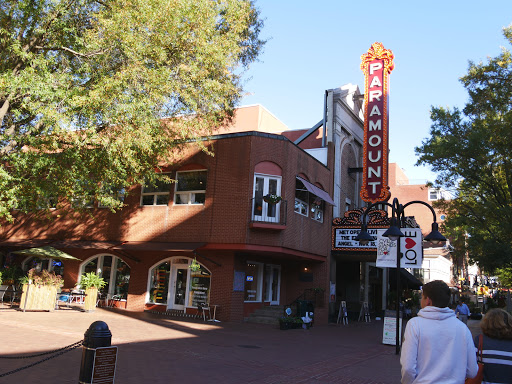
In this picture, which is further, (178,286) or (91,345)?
(178,286)

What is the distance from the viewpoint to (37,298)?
54.4 ft

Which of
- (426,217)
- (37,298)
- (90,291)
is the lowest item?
(37,298)

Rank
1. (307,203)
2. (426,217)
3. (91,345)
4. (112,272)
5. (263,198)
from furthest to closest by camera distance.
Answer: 1. (426,217)
2. (307,203)
3. (112,272)
4. (263,198)
5. (91,345)

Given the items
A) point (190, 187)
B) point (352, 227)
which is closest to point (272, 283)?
point (352, 227)

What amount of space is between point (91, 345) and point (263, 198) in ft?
45.4

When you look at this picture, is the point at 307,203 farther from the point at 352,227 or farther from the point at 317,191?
the point at 352,227

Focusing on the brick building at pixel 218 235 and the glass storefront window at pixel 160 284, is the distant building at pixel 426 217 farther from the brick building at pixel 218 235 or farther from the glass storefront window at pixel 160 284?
the glass storefront window at pixel 160 284

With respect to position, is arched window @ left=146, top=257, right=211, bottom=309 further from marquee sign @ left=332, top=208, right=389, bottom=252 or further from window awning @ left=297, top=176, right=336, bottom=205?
marquee sign @ left=332, top=208, right=389, bottom=252

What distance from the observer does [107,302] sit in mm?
21500

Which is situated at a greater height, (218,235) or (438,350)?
(218,235)

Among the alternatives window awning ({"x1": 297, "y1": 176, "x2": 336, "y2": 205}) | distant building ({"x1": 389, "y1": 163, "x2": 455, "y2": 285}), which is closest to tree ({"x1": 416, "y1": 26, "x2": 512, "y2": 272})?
window awning ({"x1": 297, "y1": 176, "x2": 336, "y2": 205})

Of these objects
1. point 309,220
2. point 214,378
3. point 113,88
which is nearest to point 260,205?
point 309,220

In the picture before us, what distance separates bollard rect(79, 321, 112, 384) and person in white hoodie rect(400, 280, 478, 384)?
3.54m

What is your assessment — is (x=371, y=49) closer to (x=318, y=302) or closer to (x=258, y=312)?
(x=318, y=302)
